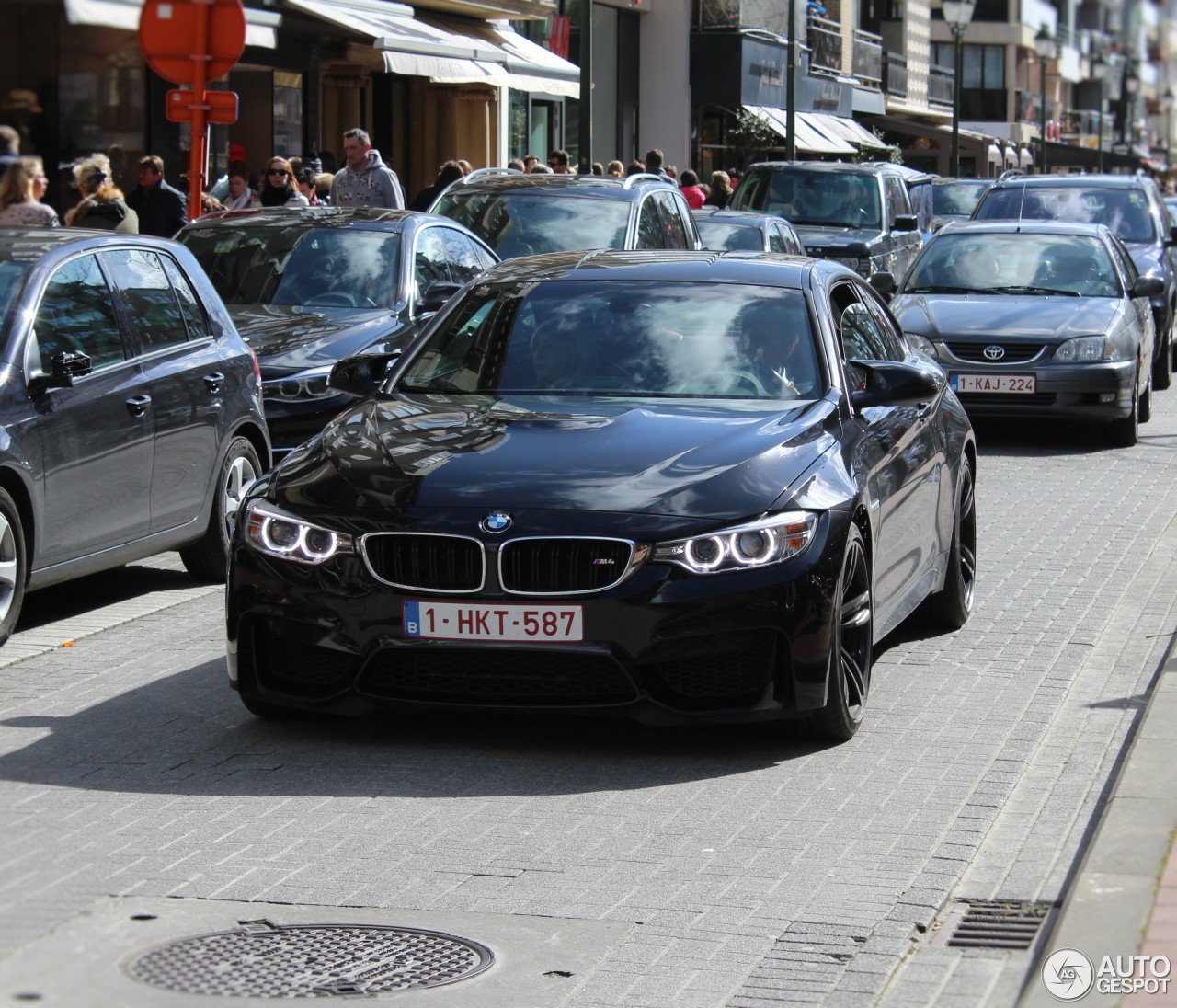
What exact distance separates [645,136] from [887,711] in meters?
42.2

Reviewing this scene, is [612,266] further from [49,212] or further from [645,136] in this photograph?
[645,136]

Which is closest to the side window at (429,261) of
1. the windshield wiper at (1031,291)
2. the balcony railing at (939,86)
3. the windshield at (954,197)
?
the windshield wiper at (1031,291)

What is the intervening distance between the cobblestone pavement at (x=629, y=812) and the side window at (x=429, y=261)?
5532 millimetres

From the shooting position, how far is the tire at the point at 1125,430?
628 inches

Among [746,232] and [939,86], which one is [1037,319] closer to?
[746,232]

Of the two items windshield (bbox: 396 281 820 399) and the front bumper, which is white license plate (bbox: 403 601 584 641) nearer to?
the front bumper

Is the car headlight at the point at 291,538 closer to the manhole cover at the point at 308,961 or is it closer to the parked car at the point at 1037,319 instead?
the manhole cover at the point at 308,961

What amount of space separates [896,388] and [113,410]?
326cm

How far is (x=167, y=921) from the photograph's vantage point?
16.1ft

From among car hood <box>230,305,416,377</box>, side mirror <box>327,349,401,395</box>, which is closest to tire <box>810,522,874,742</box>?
side mirror <box>327,349,401,395</box>

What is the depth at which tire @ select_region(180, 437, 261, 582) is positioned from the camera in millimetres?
9984

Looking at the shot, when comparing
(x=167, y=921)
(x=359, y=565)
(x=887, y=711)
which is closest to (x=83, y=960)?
(x=167, y=921)

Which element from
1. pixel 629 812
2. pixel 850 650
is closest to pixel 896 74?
pixel 850 650

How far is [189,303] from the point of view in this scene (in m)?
9.99
